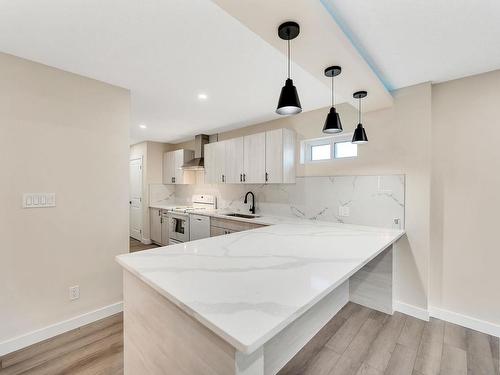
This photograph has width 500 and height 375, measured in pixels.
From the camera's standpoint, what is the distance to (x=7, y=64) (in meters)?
1.93

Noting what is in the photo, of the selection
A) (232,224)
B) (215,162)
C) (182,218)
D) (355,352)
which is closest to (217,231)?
(232,224)

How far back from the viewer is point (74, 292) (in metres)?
2.29

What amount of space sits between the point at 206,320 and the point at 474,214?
106 inches

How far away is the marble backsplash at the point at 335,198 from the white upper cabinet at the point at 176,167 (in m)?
1.36

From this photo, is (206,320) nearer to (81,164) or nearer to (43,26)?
(43,26)

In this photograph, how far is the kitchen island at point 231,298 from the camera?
2.52 ft

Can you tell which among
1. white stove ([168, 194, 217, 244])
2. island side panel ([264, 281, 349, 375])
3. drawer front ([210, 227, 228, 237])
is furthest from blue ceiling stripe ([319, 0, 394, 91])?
white stove ([168, 194, 217, 244])

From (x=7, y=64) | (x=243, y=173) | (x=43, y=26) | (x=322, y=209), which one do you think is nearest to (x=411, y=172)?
(x=322, y=209)

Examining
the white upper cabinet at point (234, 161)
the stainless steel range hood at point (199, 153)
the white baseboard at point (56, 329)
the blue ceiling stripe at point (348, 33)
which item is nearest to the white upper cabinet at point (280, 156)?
the white upper cabinet at point (234, 161)

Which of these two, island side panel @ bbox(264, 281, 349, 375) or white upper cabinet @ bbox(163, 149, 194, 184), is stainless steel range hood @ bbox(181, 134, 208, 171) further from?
island side panel @ bbox(264, 281, 349, 375)

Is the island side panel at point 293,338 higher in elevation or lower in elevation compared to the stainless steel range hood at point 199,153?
lower

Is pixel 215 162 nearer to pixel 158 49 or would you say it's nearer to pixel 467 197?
pixel 158 49

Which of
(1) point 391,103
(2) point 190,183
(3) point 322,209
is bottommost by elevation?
(3) point 322,209

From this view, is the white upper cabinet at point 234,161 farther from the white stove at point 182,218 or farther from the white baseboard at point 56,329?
the white baseboard at point 56,329
